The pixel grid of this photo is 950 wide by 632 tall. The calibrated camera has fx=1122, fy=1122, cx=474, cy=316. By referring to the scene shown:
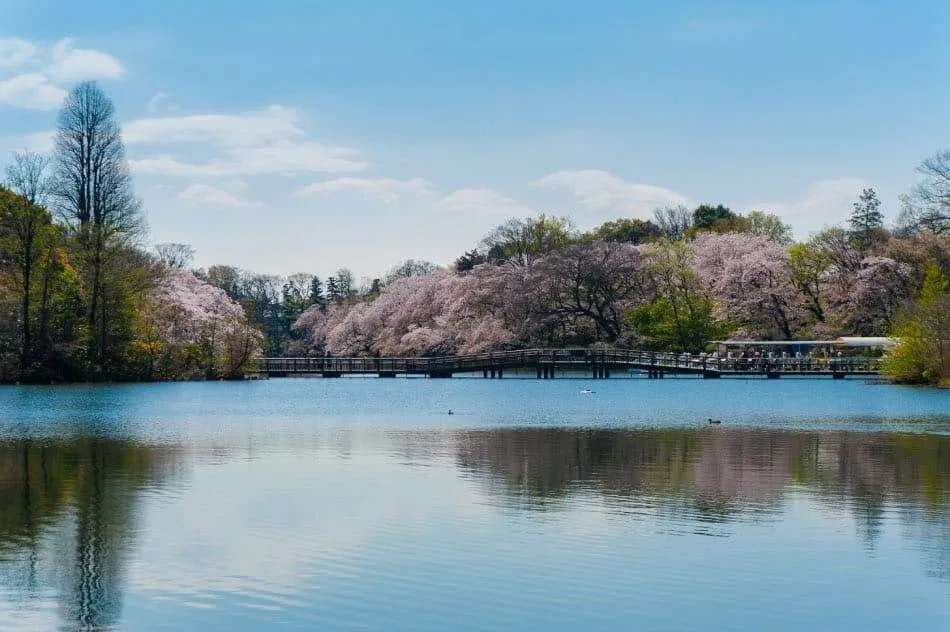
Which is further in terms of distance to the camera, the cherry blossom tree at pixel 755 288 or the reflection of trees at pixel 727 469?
the cherry blossom tree at pixel 755 288

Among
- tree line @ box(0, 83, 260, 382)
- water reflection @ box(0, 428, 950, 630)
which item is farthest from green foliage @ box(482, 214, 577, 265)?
water reflection @ box(0, 428, 950, 630)

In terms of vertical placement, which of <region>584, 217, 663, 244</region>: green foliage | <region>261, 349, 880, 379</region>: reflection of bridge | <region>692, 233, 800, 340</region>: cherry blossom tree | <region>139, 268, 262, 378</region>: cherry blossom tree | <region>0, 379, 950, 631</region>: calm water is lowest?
<region>0, 379, 950, 631</region>: calm water

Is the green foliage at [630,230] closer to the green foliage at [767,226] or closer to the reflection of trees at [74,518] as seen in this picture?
the green foliage at [767,226]

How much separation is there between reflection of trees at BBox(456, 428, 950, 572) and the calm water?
99mm

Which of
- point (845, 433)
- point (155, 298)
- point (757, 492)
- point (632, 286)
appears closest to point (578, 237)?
point (632, 286)

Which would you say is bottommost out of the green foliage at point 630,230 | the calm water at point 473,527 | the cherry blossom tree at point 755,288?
the calm water at point 473,527

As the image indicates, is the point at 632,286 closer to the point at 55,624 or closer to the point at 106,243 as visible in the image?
the point at 106,243

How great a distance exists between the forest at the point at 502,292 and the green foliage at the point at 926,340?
113 mm

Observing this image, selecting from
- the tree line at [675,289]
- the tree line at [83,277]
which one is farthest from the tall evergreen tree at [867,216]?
the tree line at [83,277]

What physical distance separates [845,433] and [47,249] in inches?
1729

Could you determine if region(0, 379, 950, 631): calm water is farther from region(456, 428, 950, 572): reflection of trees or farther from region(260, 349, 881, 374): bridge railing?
region(260, 349, 881, 374): bridge railing

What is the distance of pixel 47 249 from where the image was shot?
59.9m

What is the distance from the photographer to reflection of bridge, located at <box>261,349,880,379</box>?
7350 centimetres

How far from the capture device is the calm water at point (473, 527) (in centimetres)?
1171
